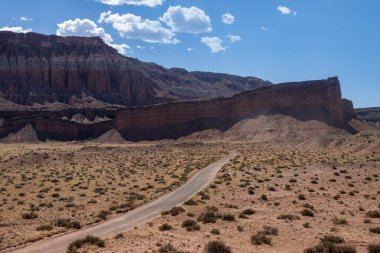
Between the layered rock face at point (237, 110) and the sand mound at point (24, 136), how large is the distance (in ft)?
70.6

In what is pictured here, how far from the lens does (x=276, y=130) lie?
98.9 m

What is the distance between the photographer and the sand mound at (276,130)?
93.6 metres

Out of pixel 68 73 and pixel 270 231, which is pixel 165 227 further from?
pixel 68 73

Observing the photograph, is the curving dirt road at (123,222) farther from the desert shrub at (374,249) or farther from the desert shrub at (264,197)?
the desert shrub at (374,249)

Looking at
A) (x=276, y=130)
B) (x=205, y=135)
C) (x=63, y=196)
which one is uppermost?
(x=276, y=130)

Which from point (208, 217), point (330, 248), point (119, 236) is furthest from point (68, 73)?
point (330, 248)

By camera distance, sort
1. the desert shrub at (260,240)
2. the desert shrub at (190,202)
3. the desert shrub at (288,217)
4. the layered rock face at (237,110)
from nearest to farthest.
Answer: the desert shrub at (260,240) < the desert shrub at (288,217) < the desert shrub at (190,202) < the layered rock face at (237,110)

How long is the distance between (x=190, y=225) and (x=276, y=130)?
82381 millimetres

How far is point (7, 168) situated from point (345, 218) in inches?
1556

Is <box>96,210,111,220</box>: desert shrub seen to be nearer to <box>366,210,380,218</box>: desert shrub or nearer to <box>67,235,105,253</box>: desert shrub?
<box>67,235,105,253</box>: desert shrub

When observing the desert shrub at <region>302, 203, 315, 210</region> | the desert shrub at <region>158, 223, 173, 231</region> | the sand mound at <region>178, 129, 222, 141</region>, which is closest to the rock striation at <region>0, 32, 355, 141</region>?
the sand mound at <region>178, 129, 222, 141</region>

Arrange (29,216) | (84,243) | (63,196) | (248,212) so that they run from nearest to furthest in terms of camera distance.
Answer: (84,243), (248,212), (29,216), (63,196)

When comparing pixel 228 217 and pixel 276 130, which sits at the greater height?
pixel 276 130

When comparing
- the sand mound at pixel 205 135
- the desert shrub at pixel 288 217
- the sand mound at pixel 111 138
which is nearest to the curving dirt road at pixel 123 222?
the desert shrub at pixel 288 217
